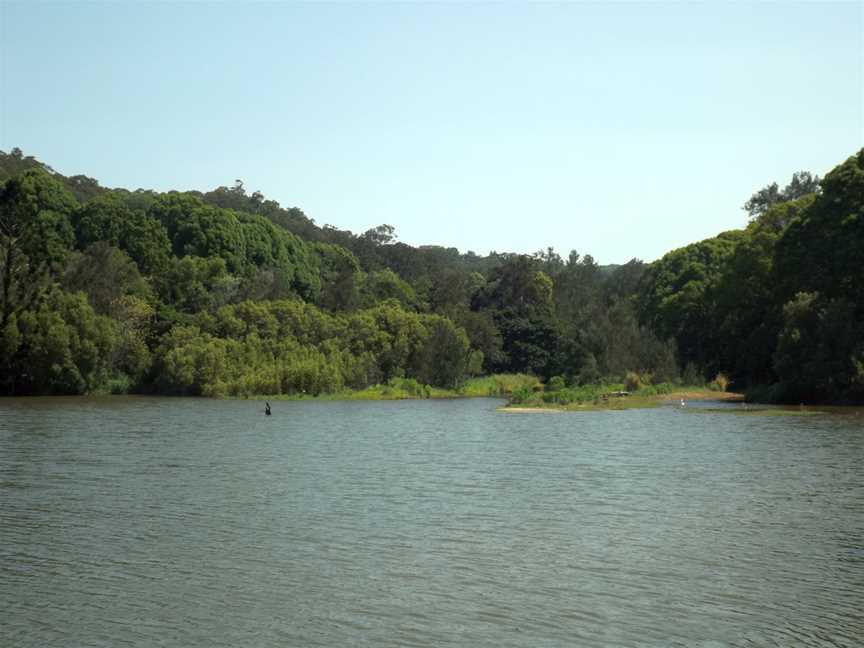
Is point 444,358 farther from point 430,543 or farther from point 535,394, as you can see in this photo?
point 430,543

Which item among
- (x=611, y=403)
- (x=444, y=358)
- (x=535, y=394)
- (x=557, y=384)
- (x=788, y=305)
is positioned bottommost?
(x=611, y=403)

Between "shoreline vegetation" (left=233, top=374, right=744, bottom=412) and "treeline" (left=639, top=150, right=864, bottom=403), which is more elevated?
"treeline" (left=639, top=150, right=864, bottom=403)

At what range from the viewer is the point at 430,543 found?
26641mm

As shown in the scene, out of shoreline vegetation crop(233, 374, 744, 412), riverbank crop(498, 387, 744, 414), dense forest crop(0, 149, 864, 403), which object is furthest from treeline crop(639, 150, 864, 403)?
shoreline vegetation crop(233, 374, 744, 412)

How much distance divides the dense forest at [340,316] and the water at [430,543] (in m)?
37.8

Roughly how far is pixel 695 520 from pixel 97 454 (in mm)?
29157

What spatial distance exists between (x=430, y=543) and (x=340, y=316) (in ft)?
314

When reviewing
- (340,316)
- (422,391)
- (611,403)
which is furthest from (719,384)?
(340,316)

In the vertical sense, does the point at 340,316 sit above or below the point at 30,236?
below

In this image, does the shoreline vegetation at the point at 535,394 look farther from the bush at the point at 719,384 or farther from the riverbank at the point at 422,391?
the bush at the point at 719,384

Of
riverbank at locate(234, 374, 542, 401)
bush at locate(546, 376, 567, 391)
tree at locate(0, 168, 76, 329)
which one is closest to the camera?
bush at locate(546, 376, 567, 391)

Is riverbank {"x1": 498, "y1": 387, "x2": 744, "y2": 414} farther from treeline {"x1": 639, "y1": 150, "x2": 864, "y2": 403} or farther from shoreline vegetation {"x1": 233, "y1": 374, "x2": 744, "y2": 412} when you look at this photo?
treeline {"x1": 639, "y1": 150, "x2": 864, "y2": 403}

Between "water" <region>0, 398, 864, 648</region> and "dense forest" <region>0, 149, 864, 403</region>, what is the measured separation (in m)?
37.8

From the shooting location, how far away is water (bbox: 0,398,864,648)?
1922 cm
